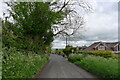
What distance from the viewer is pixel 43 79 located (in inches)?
336

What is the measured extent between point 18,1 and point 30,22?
2.51 meters

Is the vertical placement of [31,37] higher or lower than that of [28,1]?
lower

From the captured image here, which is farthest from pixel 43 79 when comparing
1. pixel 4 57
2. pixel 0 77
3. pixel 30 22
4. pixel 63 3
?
pixel 63 3

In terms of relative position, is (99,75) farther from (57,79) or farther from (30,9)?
(30,9)

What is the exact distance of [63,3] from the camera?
21109 mm

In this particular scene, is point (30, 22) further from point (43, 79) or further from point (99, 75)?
point (99, 75)

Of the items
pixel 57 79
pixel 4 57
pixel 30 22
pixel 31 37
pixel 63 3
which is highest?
pixel 63 3

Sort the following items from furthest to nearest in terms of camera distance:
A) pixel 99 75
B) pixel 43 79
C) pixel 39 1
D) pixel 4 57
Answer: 1. pixel 39 1
2. pixel 99 75
3. pixel 43 79
4. pixel 4 57

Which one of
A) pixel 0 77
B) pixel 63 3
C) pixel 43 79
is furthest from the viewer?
pixel 63 3

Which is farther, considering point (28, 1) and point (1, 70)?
point (28, 1)

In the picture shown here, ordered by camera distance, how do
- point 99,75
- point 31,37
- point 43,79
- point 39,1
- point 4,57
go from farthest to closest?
point 31,37, point 39,1, point 99,75, point 43,79, point 4,57

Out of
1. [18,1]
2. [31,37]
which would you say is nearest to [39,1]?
[18,1]

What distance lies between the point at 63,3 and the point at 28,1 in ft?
26.3

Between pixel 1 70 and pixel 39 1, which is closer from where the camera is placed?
pixel 1 70
